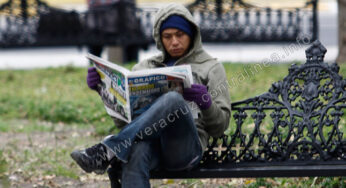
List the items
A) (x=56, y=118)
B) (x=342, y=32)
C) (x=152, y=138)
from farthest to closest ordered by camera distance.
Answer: (x=342, y=32) < (x=56, y=118) < (x=152, y=138)

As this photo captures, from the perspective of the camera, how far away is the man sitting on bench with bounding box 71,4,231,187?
352cm

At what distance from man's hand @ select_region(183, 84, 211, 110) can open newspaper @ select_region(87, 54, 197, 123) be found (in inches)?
1.4

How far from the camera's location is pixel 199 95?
353 centimetres

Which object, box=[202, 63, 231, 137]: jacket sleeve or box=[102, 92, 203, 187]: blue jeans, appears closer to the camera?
box=[102, 92, 203, 187]: blue jeans

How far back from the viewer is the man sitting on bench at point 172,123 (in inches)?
139

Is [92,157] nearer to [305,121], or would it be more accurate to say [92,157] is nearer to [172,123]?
[172,123]

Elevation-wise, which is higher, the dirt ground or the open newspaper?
the open newspaper

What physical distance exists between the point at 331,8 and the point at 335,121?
65.2 ft

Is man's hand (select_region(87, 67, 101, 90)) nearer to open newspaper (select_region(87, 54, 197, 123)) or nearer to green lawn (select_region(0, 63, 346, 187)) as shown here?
open newspaper (select_region(87, 54, 197, 123))

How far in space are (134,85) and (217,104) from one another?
55 cm

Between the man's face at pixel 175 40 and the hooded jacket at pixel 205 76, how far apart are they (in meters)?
0.04

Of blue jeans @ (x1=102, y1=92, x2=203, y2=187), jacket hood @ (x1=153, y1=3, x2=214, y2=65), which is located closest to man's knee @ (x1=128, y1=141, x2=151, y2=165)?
blue jeans @ (x1=102, y1=92, x2=203, y2=187)

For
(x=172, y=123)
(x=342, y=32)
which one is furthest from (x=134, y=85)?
(x=342, y=32)

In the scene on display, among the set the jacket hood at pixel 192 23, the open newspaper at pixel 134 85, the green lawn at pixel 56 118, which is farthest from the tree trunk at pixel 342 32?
the open newspaper at pixel 134 85
